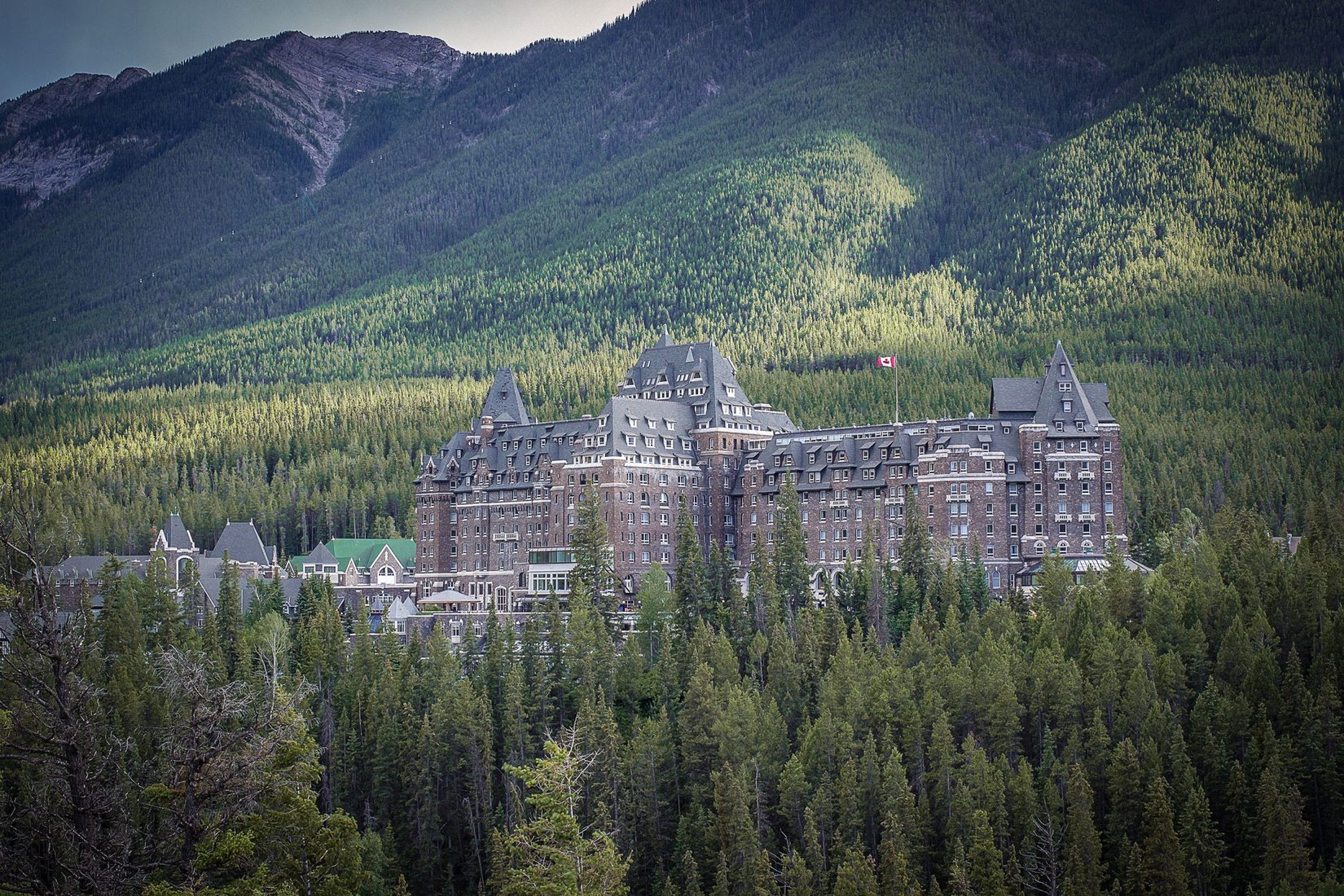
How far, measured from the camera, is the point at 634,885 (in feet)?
367

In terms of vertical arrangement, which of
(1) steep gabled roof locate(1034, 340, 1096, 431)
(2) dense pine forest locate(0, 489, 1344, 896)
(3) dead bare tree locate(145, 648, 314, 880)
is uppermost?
(1) steep gabled roof locate(1034, 340, 1096, 431)

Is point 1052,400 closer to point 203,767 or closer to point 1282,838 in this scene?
point 1282,838

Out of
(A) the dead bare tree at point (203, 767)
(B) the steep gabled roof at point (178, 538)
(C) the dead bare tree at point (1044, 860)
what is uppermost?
(B) the steep gabled roof at point (178, 538)

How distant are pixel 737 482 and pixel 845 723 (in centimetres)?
5166

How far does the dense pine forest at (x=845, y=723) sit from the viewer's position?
98.5 m

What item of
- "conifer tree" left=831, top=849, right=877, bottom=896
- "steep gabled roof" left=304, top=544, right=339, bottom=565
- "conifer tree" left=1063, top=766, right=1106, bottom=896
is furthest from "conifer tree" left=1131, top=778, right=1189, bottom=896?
"steep gabled roof" left=304, top=544, right=339, bottom=565

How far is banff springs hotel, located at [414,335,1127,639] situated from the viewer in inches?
5536

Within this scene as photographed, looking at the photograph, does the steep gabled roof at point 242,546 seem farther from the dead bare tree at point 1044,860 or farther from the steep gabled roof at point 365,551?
the dead bare tree at point 1044,860

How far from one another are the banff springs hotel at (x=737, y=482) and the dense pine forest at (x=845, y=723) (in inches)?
268

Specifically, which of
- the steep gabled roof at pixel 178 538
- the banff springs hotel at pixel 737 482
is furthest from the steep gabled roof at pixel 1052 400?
the steep gabled roof at pixel 178 538

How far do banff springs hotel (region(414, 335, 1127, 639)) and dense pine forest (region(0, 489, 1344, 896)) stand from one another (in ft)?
22.3

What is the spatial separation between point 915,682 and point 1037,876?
61.0 ft

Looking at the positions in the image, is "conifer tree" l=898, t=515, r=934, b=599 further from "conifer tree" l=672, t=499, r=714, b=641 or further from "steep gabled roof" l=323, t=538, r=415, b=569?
"steep gabled roof" l=323, t=538, r=415, b=569

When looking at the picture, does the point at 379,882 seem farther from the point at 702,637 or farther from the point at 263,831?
the point at 263,831
